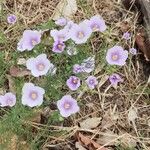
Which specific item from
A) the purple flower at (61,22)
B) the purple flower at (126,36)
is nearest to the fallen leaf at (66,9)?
the purple flower at (61,22)

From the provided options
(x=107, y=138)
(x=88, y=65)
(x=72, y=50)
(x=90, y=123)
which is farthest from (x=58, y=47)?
(x=107, y=138)

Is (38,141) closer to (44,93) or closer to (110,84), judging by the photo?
(44,93)

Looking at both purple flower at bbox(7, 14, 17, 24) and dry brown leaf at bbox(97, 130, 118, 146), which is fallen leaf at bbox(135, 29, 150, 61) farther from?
purple flower at bbox(7, 14, 17, 24)

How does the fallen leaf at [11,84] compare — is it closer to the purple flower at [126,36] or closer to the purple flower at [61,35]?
the purple flower at [61,35]

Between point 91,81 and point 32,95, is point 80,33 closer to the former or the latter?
point 91,81

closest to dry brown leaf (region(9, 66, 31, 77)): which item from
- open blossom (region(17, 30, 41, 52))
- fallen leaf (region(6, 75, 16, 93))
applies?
fallen leaf (region(6, 75, 16, 93))

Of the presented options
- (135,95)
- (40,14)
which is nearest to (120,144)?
(135,95)

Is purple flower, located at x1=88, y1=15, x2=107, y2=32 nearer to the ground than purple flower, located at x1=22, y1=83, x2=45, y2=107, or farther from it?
farther from it
